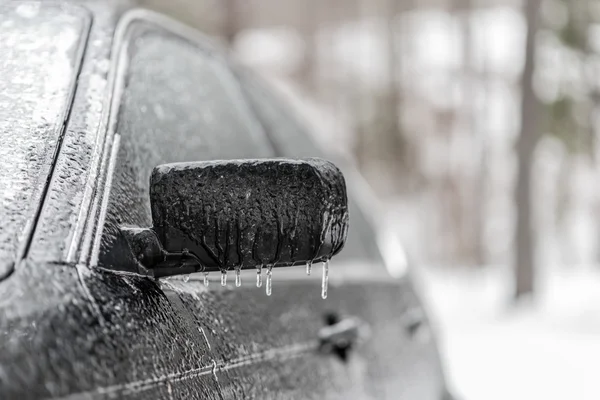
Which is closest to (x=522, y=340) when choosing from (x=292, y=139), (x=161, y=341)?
(x=292, y=139)

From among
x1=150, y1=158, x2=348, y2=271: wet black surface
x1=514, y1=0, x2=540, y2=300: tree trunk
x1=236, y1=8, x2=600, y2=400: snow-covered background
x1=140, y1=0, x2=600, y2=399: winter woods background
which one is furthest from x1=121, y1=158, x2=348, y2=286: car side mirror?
x1=514, y1=0, x2=540, y2=300: tree trunk

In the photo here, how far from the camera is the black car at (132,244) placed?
1.31m

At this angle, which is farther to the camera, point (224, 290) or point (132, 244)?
point (224, 290)

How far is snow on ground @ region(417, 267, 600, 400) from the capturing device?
27.2ft

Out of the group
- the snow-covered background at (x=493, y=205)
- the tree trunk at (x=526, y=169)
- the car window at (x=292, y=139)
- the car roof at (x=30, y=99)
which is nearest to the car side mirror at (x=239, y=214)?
the car roof at (x=30, y=99)

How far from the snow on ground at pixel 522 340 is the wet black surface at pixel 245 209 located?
2.42 m

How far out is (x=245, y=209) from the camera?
4.99ft

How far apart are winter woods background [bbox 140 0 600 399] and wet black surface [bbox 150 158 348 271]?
13896 mm

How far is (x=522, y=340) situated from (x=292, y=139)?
37.4 feet

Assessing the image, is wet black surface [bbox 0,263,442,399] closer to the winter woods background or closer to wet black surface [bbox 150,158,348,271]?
wet black surface [bbox 150,158,348,271]

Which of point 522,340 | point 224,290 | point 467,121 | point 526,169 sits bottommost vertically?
point 467,121

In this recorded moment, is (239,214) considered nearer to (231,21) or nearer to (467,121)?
(231,21)

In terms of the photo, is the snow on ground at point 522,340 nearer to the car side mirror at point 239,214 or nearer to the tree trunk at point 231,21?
the car side mirror at point 239,214

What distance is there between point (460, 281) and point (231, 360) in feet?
94.1
